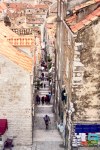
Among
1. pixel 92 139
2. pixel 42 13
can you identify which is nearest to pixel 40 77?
pixel 92 139

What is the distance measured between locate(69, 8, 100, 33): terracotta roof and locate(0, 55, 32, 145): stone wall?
5.61 m

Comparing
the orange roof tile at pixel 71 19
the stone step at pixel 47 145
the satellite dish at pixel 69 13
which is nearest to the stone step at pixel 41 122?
the stone step at pixel 47 145

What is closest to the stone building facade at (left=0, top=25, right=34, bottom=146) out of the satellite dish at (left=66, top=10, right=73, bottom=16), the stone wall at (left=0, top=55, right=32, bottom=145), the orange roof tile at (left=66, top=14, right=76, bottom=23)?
the stone wall at (left=0, top=55, right=32, bottom=145)

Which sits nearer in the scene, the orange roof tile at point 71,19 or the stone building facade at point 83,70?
the stone building facade at point 83,70

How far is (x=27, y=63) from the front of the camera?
35.5m

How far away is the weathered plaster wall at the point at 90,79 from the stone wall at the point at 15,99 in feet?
14.9

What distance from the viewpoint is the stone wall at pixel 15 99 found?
3328cm

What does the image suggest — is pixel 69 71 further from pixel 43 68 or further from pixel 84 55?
pixel 43 68

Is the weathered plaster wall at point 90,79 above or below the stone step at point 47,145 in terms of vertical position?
above

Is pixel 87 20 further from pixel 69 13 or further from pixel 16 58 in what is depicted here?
pixel 16 58

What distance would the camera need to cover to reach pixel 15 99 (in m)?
33.8

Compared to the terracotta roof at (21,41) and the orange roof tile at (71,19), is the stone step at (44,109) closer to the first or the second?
the terracotta roof at (21,41)

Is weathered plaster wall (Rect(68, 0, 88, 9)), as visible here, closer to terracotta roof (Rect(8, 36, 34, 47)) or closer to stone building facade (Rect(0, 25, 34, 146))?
stone building facade (Rect(0, 25, 34, 146))

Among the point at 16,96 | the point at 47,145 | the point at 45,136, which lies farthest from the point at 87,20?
the point at 45,136
